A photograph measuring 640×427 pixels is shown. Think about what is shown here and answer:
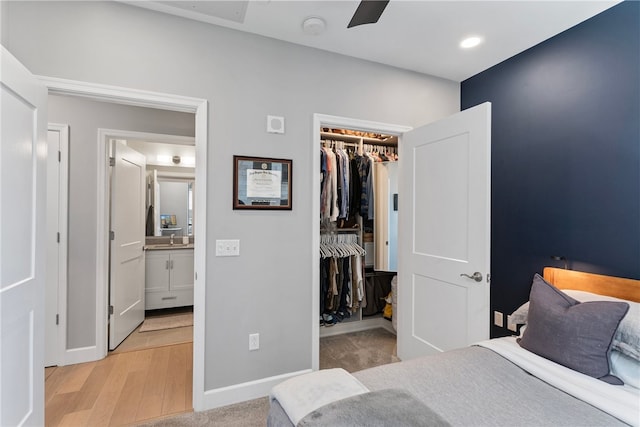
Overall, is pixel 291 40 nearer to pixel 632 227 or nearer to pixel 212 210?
pixel 212 210

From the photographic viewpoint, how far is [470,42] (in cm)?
216

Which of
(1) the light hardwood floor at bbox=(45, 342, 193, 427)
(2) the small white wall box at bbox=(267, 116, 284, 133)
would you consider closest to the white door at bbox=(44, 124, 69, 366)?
(1) the light hardwood floor at bbox=(45, 342, 193, 427)

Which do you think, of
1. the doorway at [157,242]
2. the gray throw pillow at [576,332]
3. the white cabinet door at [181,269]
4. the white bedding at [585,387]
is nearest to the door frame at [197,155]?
the doorway at [157,242]

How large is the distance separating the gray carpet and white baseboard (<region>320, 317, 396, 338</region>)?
57mm

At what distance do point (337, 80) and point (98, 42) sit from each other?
1572mm

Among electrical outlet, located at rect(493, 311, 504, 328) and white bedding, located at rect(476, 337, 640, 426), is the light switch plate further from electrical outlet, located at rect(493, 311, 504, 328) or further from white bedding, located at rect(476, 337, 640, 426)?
electrical outlet, located at rect(493, 311, 504, 328)

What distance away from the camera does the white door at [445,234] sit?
1896 mm

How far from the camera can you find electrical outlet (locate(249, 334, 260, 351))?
2.07 meters

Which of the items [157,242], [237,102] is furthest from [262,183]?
[157,242]

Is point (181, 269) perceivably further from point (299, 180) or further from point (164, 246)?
→ point (299, 180)

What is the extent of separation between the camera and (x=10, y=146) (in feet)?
4.28

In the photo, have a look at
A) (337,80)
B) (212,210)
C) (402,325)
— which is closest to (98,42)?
(212,210)

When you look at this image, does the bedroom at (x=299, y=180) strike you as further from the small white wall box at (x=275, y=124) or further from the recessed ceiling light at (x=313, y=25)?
the recessed ceiling light at (x=313, y=25)

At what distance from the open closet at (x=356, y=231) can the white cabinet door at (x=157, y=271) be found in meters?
2.12
